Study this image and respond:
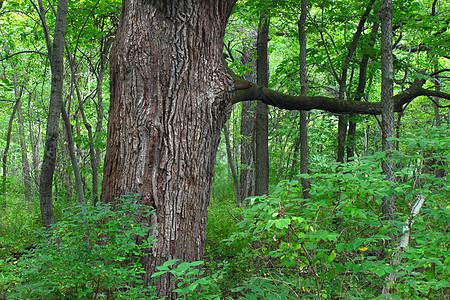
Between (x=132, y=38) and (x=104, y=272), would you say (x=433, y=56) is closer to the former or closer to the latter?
(x=132, y=38)

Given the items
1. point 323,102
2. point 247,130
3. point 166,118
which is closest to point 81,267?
point 166,118

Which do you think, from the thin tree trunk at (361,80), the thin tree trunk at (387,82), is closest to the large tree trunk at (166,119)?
the thin tree trunk at (387,82)

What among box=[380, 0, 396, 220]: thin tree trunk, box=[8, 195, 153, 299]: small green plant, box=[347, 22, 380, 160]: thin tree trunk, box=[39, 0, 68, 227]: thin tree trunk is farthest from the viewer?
box=[347, 22, 380, 160]: thin tree trunk

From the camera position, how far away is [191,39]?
352 cm

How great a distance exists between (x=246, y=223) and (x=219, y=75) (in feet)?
5.75

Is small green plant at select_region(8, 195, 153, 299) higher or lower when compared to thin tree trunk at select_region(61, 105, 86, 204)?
lower

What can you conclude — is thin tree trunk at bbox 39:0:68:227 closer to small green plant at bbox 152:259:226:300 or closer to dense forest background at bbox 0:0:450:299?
dense forest background at bbox 0:0:450:299

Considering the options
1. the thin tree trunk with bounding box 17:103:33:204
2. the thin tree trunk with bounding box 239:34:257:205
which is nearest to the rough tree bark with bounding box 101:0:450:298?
the thin tree trunk with bounding box 239:34:257:205

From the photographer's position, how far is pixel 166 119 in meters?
3.38

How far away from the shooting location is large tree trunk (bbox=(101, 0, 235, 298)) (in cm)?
334

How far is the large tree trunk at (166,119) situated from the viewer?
3344mm

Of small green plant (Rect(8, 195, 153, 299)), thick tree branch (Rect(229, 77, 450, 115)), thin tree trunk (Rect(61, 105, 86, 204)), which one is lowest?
small green plant (Rect(8, 195, 153, 299))

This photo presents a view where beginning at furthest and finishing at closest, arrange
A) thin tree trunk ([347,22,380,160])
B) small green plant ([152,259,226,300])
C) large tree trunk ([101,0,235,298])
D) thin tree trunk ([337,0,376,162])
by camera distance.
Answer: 1. thin tree trunk ([347,22,380,160])
2. thin tree trunk ([337,0,376,162])
3. large tree trunk ([101,0,235,298])
4. small green plant ([152,259,226,300])

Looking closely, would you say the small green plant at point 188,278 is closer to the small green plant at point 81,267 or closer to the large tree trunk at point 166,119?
the small green plant at point 81,267
